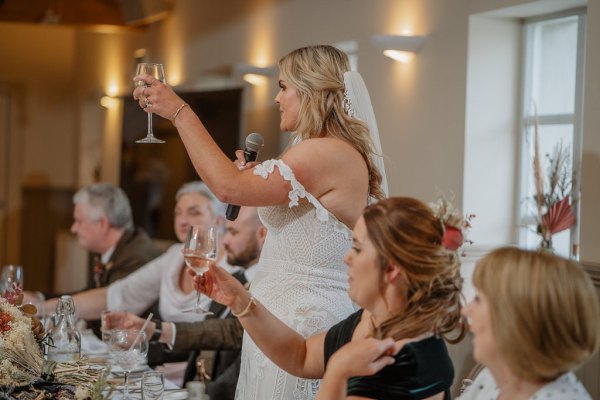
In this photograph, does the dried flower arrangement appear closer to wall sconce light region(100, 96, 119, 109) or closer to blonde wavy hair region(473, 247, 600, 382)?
blonde wavy hair region(473, 247, 600, 382)

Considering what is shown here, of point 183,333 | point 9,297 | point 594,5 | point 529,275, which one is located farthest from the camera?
point 594,5

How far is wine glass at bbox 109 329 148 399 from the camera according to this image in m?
2.53

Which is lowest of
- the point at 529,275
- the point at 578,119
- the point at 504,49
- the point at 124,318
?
the point at 124,318

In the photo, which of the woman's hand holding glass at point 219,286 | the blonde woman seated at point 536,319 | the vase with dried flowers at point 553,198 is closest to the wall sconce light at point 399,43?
the vase with dried flowers at point 553,198

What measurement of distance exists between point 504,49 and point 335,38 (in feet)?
4.50

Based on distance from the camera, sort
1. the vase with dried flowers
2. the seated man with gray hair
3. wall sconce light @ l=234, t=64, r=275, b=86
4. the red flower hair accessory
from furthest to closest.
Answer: wall sconce light @ l=234, t=64, r=275, b=86 → the seated man with gray hair → the vase with dried flowers → the red flower hair accessory

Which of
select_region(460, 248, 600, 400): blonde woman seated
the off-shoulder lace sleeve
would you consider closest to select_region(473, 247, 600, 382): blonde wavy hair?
select_region(460, 248, 600, 400): blonde woman seated

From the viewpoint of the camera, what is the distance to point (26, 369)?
2469 millimetres

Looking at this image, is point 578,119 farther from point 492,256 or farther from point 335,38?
point 492,256

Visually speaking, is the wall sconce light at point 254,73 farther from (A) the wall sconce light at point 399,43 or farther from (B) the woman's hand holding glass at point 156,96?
(B) the woman's hand holding glass at point 156,96

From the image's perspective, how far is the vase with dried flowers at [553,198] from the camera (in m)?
3.93

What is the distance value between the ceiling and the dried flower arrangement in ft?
22.4

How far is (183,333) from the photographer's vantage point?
335 centimetres

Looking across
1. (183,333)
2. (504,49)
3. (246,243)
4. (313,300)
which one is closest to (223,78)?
(504,49)
